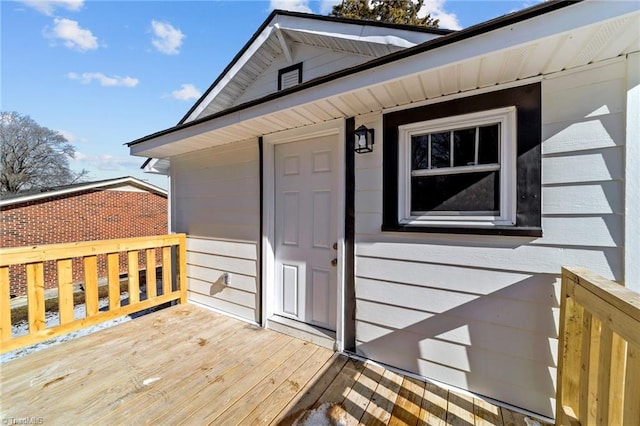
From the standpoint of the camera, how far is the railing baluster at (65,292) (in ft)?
8.65

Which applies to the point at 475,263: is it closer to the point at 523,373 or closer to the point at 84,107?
the point at 523,373

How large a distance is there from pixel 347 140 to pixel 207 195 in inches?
86.7

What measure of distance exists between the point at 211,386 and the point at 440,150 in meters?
2.52

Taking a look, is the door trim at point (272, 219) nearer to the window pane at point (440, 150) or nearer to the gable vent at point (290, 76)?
the window pane at point (440, 150)

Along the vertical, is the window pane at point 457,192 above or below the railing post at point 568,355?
above

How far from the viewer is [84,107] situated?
6234mm

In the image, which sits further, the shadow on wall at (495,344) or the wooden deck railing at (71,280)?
the wooden deck railing at (71,280)

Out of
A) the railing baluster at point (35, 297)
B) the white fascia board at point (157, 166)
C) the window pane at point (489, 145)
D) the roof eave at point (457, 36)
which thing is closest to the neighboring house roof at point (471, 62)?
the roof eave at point (457, 36)

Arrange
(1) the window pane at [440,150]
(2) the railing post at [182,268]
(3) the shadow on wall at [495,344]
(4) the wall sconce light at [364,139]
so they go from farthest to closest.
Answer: (2) the railing post at [182,268]
(4) the wall sconce light at [364,139]
(1) the window pane at [440,150]
(3) the shadow on wall at [495,344]

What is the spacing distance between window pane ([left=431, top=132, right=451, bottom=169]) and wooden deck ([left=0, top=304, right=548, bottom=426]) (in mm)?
1704

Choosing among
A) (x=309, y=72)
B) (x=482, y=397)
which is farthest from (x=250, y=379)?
(x=309, y=72)

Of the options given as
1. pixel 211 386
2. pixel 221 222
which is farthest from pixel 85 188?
pixel 211 386

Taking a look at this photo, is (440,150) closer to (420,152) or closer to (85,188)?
(420,152)

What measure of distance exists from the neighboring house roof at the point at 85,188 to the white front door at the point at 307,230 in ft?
34.1
